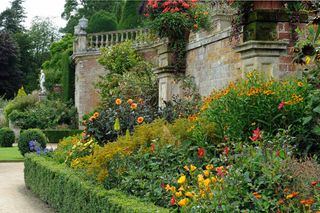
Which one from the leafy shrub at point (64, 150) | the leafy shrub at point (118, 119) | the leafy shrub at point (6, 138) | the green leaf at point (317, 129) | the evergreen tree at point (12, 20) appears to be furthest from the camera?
the evergreen tree at point (12, 20)

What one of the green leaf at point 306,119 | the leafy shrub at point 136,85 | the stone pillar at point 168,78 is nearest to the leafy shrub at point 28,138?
the leafy shrub at point 136,85

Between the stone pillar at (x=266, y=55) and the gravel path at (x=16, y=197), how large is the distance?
356 centimetres

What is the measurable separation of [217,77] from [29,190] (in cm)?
396

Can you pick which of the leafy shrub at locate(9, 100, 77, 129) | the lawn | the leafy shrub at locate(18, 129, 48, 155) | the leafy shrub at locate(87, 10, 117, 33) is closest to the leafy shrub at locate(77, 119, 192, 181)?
the leafy shrub at locate(18, 129, 48, 155)

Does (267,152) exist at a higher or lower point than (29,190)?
higher

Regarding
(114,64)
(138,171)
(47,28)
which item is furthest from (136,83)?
(47,28)

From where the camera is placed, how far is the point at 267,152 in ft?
14.2

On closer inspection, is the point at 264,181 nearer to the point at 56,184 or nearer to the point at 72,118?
the point at 56,184

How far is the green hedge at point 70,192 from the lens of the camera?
15.9 ft

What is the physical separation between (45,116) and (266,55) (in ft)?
67.7

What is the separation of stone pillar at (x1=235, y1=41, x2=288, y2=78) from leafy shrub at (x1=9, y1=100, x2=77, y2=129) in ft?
65.6

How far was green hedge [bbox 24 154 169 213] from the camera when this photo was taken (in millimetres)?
4852

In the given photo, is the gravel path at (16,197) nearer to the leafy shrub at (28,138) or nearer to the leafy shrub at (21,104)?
the leafy shrub at (28,138)

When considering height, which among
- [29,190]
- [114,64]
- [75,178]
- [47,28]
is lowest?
[29,190]
